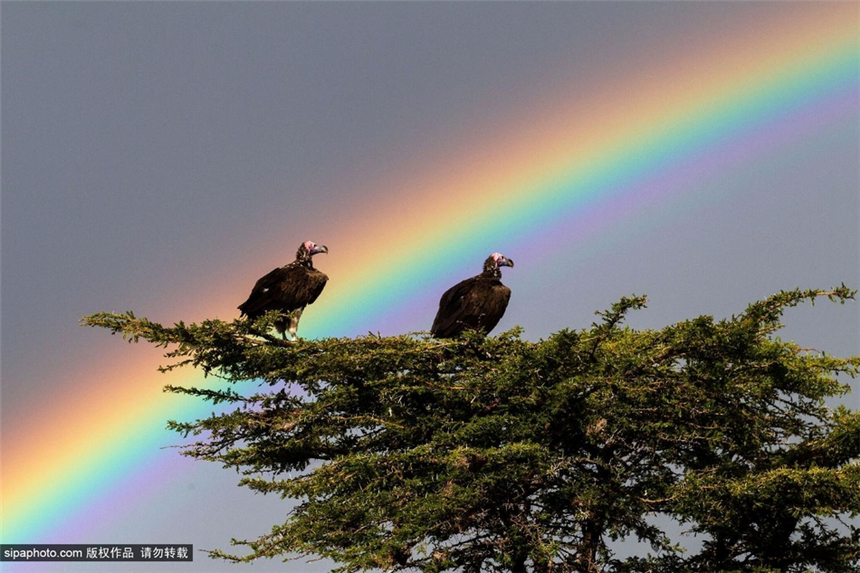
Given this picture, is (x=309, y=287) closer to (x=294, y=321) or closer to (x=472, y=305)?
(x=294, y=321)

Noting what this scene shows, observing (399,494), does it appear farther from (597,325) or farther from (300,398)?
(597,325)

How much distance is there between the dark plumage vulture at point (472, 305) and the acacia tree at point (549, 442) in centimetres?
278

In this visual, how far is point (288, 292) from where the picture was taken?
883 inches

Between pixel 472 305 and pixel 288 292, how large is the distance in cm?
351

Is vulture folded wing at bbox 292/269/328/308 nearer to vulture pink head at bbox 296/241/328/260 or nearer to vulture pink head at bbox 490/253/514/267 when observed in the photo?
vulture pink head at bbox 296/241/328/260

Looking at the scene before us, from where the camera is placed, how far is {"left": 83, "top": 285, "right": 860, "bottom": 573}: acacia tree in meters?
17.0

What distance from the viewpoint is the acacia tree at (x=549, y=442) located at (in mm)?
17031

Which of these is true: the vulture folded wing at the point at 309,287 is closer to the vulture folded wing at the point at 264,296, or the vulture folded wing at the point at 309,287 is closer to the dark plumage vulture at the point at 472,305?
the vulture folded wing at the point at 264,296

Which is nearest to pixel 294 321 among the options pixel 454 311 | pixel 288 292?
pixel 288 292

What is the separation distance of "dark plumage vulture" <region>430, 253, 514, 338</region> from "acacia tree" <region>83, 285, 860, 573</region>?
278 centimetres

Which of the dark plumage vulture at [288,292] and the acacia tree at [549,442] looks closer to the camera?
the acacia tree at [549,442]

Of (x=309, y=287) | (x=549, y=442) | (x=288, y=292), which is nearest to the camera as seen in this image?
(x=549, y=442)

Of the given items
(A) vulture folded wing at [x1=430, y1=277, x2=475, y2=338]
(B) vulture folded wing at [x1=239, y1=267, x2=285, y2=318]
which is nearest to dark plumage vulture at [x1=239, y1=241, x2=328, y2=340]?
(B) vulture folded wing at [x1=239, y1=267, x2=285, y2=318]

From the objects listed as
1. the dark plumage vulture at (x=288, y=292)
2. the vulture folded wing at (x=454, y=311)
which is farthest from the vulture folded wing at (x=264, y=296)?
the vulture folded wing at (x=454, y=311)
